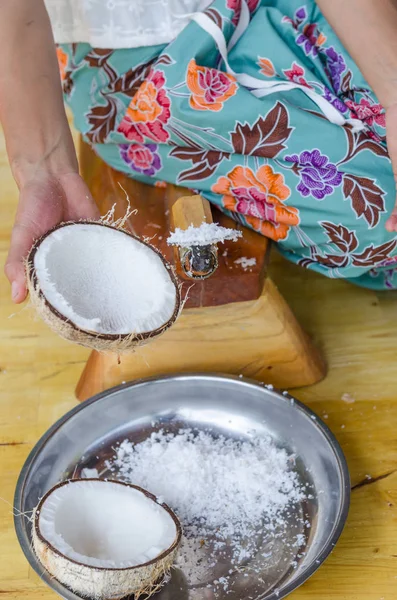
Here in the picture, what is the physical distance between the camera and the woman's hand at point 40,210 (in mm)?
718

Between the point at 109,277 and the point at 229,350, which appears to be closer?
the point at 109,277

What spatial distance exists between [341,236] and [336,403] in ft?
0.69

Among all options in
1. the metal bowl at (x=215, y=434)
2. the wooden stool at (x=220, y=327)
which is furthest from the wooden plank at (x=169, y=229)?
the metal bowl at (x=215, y=434)

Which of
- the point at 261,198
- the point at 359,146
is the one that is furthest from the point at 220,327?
the point at 359,146

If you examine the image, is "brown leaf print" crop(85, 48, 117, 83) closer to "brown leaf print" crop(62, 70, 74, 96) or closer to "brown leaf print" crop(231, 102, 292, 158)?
"brown leaf print" crop(62, 70, 74, 96)

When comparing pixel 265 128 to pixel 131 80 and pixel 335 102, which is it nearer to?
pixel 335 102

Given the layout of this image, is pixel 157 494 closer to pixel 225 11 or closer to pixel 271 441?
pixel 271 441

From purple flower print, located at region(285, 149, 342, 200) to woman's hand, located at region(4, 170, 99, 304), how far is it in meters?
0.24

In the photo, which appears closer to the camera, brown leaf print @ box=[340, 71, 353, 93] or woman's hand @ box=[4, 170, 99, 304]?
woman's hand @ box=[4, 170, 99, 304]

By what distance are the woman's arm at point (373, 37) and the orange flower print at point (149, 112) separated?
0.22 m

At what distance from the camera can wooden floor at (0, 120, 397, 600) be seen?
79 cm

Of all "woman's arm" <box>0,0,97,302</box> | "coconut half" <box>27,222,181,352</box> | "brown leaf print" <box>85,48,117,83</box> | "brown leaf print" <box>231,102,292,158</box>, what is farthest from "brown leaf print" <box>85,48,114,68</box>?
"coconut half" <box>27,222,181,352</box>

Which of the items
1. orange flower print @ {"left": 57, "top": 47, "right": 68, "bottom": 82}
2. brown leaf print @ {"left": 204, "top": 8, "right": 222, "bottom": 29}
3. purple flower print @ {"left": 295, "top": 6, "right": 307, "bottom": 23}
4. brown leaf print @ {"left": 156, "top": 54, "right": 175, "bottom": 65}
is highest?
purple flower print @ {"left": 295, "top": 6, "right": 307, "bottom": 23}

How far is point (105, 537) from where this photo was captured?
750mm
